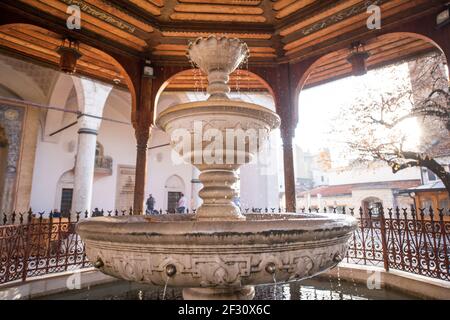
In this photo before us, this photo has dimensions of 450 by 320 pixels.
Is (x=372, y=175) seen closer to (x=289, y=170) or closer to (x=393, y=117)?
(x=393, y=117)

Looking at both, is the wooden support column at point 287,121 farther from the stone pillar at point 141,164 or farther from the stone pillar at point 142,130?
the stone pillar at point 141,164

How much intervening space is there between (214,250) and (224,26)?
4753 millimetres

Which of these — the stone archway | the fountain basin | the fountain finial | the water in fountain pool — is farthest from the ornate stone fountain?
the stone archway

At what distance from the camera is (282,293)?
414cm

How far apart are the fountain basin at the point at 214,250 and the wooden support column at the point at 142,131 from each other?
424cm

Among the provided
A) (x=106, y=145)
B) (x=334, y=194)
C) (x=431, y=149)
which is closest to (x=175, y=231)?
(x=431, y=149)

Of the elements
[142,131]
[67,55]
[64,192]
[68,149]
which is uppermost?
[68,149]

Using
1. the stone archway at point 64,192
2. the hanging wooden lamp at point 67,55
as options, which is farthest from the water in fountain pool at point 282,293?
the stone archway at point 64,192

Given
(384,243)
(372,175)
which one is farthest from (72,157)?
(372,175)

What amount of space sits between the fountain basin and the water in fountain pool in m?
2.57

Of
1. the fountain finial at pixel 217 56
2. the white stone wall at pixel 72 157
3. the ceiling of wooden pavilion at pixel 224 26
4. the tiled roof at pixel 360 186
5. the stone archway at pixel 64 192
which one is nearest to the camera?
the fountain finial at pixel 217 56

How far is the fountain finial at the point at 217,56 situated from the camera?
263 cm

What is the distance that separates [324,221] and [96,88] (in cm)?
1102

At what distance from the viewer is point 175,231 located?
150cm
